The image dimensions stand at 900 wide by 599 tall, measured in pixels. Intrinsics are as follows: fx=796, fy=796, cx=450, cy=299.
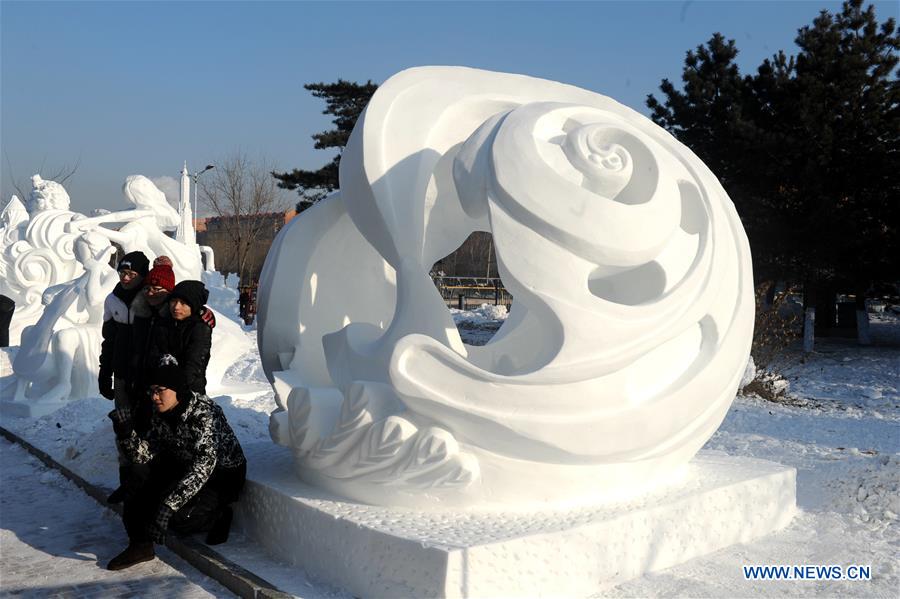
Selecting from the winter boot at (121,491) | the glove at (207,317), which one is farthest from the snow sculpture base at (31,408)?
the glove at (207,317)

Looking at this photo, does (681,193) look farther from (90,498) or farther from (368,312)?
(90,498)

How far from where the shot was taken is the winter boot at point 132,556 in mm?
4109

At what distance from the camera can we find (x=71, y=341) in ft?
28.7

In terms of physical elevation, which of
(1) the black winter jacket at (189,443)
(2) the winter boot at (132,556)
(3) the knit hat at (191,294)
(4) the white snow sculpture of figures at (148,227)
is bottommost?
(2) the winter boot at (132,556)

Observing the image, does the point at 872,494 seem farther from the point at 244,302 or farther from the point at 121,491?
the point at 244,302

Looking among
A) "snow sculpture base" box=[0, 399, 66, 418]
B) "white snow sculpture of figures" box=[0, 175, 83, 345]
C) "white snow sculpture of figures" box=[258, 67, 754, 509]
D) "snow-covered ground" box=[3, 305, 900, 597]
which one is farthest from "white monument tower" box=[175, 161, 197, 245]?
"white snow sculpture of figures" box=[258, 67, 754, 509]

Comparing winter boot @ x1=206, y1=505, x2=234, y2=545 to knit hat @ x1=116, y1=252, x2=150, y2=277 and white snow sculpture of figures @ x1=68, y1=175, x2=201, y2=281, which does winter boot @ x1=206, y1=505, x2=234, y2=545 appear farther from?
white snow sculpture of figures @ x1=68, y1=175, x2=201, y2=281

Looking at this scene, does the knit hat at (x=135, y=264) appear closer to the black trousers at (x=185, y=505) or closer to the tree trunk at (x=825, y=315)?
the black trousers at (x=185, y=505)

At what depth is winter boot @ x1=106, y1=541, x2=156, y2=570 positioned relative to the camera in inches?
162

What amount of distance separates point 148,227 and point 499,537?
9.38m

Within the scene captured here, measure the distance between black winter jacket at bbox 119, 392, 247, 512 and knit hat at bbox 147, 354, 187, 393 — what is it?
2.6 inches

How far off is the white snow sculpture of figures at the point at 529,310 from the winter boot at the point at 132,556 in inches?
34.8

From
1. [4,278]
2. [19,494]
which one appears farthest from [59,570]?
[4,278]

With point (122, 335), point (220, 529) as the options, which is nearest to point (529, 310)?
point (220, 529)
